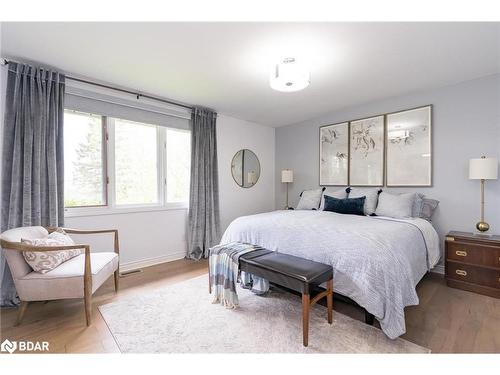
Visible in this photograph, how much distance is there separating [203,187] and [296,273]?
7.51 feet

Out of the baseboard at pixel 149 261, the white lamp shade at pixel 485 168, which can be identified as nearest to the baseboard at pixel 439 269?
the white lamp shade at pixel 485 168

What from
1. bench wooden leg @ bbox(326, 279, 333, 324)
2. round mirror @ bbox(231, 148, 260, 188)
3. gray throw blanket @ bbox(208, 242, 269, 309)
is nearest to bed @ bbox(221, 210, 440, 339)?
bench wooden leg @ bbox(326, 279, 333, 324)

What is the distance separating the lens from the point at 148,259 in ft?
10.6

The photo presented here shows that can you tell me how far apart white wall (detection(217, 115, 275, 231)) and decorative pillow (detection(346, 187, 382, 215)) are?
70.6 inches

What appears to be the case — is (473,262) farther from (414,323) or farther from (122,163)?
(122,163)

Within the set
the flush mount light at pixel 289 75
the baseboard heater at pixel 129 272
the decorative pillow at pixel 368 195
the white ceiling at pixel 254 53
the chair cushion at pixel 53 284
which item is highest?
the white ceiling at pixel 254 53

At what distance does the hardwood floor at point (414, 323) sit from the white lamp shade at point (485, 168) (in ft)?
3.96

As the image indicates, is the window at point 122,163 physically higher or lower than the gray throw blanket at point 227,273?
higher

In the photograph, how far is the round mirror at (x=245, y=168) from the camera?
13.9ft

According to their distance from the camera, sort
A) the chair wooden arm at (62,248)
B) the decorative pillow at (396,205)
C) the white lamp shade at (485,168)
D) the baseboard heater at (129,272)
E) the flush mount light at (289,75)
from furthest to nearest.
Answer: the baseboard heater at (129,272)
the decorative pillow at (396,205)
the white lamp shade at (485,168)
the flush mount light at (289,75)
the chair wooden arm at (62,248)

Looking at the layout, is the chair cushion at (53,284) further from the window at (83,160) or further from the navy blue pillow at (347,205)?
the navy blue pillow at (347,205)

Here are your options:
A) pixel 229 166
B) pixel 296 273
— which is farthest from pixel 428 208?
pixel 229 166
